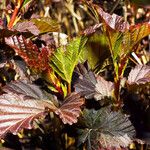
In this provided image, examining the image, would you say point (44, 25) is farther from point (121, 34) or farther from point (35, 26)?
point (121, 34)

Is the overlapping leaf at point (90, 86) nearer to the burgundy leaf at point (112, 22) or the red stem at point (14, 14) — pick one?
the burgundy leaf at point (112, 22)

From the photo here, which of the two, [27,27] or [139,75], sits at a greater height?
[27,27]

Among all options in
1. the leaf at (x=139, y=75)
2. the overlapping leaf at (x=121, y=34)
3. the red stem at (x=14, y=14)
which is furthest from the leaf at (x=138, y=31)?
the red stem at (x=14, y=14)

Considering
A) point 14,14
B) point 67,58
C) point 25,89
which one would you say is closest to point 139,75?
point 67,58

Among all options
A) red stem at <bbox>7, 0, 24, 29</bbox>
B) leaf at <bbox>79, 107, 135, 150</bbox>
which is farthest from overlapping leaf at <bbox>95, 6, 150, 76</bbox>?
red stem at <bbox>7, 0, 24, 29</bbox>

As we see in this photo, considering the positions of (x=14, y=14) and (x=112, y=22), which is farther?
(x=14, y=14)

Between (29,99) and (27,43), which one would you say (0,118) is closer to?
(29,99)

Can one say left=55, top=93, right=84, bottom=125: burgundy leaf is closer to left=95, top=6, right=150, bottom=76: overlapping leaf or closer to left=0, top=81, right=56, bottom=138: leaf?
left=0, top=81, right=56, bottom=138: leaf

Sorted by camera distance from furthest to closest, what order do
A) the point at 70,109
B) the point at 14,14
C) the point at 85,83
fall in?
the point at 14,14 → the point at 85,83 → the point at 70,109
